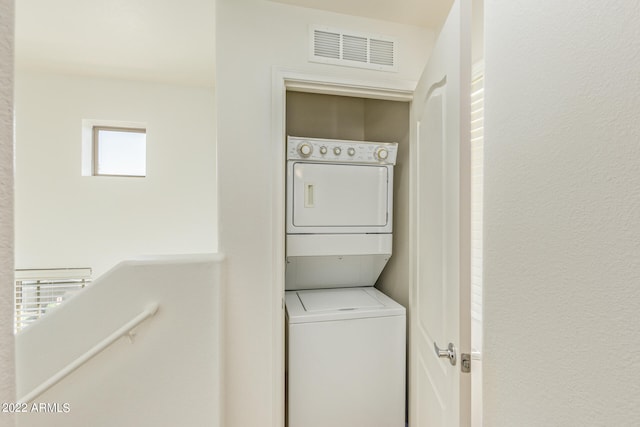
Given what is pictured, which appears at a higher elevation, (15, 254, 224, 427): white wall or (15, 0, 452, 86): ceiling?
(15, 0, 452, 86): ceiling

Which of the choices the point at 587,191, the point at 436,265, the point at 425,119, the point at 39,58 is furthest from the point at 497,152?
the point at 39,58

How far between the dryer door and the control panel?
4 centimetres

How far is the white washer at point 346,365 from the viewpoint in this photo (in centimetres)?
154

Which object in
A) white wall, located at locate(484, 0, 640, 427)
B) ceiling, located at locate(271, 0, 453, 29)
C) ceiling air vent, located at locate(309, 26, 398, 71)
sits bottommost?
white wall, located at locate(484, 0, 640, 427)

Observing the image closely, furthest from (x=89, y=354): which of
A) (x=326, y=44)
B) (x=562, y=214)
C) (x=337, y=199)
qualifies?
(x=326, y=44)

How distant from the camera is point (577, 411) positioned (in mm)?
493

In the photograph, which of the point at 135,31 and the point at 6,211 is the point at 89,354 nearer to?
the point at 6,211

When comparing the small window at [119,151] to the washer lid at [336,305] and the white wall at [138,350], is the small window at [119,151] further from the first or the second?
the washer lid at [336,305]

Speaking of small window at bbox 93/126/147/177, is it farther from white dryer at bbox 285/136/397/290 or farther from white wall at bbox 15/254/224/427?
white dryer at bbox 285/136/397/290

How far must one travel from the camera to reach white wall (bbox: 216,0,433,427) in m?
1.41

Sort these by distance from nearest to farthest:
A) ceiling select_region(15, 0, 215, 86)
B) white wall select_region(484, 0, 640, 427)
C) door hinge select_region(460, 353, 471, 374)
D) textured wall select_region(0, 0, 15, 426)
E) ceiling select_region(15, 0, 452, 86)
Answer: textured wall select_region(0, 0, 15, 426), white wall select_region(484, 0, 640, 427), door hinge select_region(460, 353, 471, 374), ceiling select_region(15, 0, 452, 86), ceiling select_region(15, 0, 215, 86)

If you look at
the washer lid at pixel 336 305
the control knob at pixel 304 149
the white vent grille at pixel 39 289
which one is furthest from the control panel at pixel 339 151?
the white vent grille at pixel 39 289

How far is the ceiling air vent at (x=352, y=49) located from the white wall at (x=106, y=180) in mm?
1850

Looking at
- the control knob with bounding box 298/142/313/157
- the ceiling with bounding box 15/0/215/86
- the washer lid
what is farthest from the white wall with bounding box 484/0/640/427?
the ceiling with bounding box 15/0/215/86
